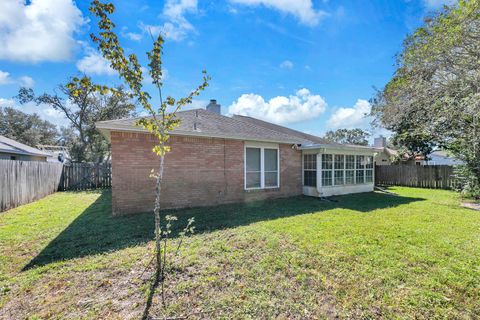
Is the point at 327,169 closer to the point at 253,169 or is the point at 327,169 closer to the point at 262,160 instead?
the point at 262,160

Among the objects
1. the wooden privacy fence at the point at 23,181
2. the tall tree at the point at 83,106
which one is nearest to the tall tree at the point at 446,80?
the wooden privacy fence at the point at 23,181

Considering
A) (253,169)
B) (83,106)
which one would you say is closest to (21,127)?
(83,106)

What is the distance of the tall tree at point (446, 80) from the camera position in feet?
20.2

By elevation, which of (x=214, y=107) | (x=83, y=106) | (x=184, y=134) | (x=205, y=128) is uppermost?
(x=83, y=106)

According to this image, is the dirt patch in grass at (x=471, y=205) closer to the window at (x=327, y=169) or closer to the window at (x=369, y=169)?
the window at (x=369, y=169)

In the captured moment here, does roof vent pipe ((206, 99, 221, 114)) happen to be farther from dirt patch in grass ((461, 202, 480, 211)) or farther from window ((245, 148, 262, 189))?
dirt patch in grass ((461, 202, 480, 211))

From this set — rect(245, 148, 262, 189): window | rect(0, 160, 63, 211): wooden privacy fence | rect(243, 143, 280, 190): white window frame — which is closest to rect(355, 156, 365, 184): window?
rect(243, 143, 280, 190): white window frame

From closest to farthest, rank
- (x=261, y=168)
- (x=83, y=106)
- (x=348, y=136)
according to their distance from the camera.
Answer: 1. (x=261, y=168)
2. (x=83, y=106)
3. (x=348, y=136)

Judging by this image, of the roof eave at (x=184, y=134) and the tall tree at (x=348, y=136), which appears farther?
the tall tree at (x=348, y=136)

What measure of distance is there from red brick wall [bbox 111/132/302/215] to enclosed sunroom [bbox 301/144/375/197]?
82.5 inches

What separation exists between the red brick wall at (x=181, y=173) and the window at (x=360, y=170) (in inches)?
221

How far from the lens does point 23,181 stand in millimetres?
9055

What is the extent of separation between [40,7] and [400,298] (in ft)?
34.5

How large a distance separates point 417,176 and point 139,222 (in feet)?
59.9
